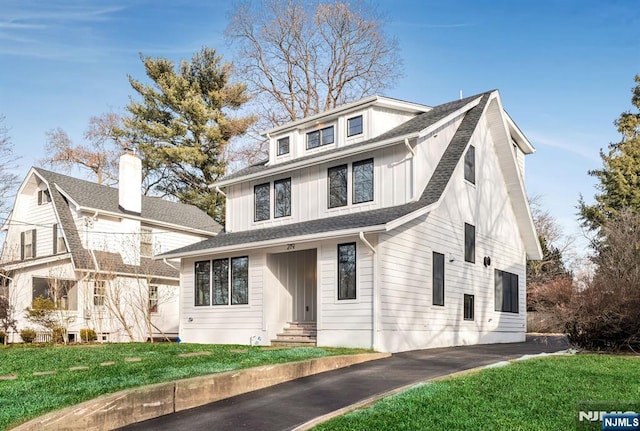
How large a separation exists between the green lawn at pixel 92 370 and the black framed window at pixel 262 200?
6329 millimetres

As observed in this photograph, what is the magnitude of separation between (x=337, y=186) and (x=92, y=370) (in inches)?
355

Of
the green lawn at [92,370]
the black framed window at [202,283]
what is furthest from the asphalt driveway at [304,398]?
the black framed window at [202,283]

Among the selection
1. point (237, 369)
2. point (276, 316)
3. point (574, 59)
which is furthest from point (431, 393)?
point (574, 59)

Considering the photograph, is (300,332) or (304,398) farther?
(300,332)

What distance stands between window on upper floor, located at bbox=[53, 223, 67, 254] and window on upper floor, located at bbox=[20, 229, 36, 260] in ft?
4.95

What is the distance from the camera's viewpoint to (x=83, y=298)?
2100cm

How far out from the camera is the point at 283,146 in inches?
751

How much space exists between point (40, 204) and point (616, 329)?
21.3 m

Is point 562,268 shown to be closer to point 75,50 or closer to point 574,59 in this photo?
point 574,59

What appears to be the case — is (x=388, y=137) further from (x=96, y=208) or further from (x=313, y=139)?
(x=96, y=208)

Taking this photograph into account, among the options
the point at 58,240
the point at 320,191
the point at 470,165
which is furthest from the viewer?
the point at 58,240

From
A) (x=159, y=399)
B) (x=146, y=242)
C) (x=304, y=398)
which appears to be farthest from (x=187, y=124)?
(x=159, y=399)

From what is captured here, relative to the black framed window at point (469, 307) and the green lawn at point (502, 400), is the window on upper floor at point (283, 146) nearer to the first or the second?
the black framed window at point (469, 307)

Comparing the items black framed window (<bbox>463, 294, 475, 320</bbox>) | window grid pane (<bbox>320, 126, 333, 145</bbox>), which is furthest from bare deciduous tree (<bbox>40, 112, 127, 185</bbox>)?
black framed window (<bbox>463, 294, 475, 320</bbox>)
